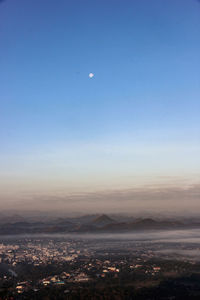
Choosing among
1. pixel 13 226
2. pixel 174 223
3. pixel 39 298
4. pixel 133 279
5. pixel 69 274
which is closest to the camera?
pixel 39 298

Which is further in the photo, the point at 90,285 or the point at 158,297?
the point at 90,285

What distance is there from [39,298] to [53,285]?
7.12ft

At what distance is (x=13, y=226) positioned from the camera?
237 ft

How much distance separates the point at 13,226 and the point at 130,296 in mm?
64943

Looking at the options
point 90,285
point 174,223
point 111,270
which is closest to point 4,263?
point 111,270

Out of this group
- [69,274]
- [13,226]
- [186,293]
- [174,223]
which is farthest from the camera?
[174,223]

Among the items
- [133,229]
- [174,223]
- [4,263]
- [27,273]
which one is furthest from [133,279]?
[174,223]

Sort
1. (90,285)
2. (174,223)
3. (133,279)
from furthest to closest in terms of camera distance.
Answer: (174,223) → (133,279) → (90,285)

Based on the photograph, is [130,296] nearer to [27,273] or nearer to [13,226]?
[27,273]

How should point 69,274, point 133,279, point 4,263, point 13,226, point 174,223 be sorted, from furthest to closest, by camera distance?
point 174,223 → point 13,226 → point 4,263 → point 69,274 → point 133,279

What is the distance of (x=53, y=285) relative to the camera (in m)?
15.0

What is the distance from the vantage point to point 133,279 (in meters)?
16.0

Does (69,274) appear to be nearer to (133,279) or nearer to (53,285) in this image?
(53,285)

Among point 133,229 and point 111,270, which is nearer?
point 111,270
